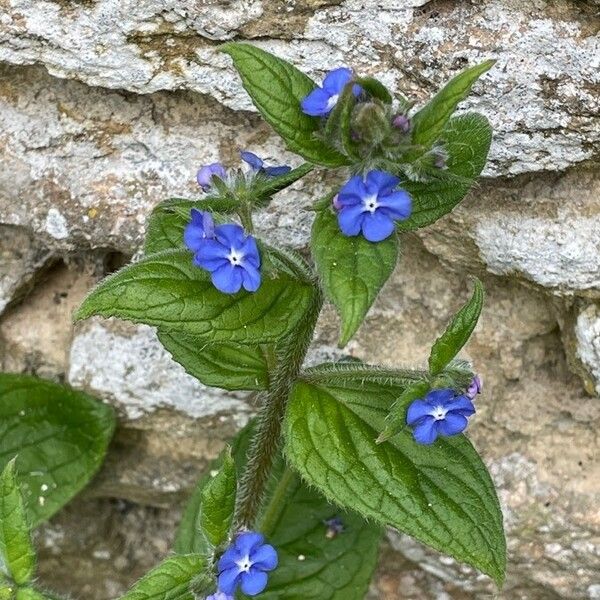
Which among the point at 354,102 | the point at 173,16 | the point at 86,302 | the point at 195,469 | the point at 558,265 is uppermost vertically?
the point at 354,102

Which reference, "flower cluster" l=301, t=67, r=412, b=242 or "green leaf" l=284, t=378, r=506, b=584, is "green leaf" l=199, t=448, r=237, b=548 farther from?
"flower cluster" l=301, t=67, r=412, b=242

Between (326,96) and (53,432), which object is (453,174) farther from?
(53,432)

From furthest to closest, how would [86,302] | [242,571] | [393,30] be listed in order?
1. [393,30]
2. [242,571]
3. [86,302]

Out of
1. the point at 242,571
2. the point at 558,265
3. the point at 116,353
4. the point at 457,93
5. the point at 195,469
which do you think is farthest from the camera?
the point at 195,469

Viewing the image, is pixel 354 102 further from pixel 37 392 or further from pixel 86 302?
pixel 37 392

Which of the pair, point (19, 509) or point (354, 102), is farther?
point (19, 509)

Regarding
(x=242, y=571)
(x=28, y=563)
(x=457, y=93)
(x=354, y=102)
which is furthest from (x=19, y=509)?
(x=457, y=93)

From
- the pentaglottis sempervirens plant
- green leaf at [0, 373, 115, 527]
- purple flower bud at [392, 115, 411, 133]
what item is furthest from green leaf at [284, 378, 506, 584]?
green leaf at [0, 373, 115, 527]
